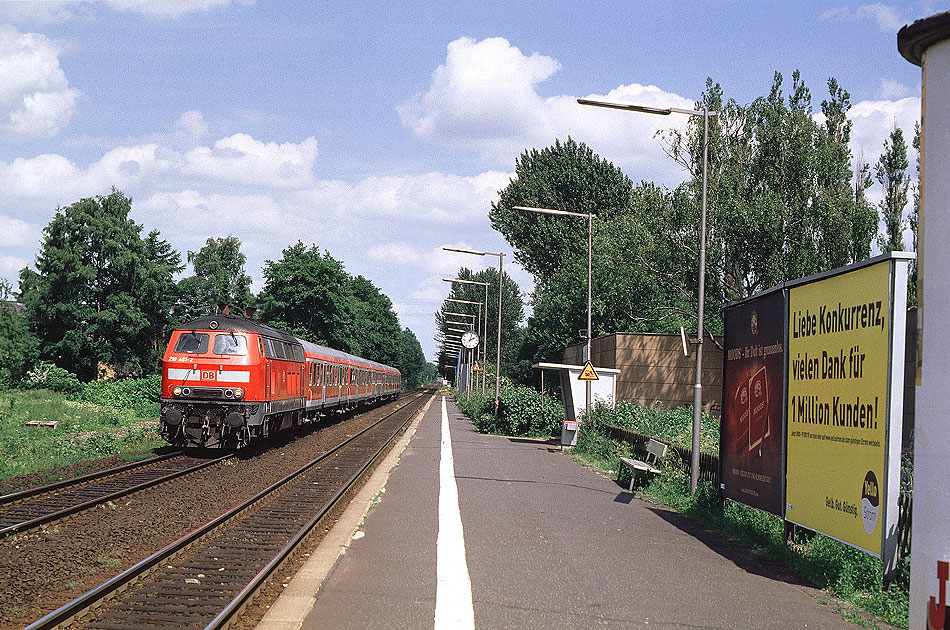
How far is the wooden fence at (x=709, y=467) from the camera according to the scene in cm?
764

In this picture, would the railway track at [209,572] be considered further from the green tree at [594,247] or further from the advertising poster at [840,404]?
the green tree at [594,247]

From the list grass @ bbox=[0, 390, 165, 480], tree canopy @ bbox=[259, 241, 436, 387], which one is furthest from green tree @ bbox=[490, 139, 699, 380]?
grass @ bbox=[0, 390, 165, 480]

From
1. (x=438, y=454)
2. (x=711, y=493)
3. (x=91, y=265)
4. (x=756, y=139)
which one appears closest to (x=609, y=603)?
(x=711, y=493)

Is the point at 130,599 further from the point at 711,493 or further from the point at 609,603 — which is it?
the point at 711,493

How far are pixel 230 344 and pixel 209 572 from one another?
12083 millimetres

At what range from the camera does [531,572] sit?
813 cm

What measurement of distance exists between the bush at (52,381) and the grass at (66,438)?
17892mm

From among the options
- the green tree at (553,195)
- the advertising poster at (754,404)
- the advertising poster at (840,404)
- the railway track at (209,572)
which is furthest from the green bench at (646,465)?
the green tree at (553,195)

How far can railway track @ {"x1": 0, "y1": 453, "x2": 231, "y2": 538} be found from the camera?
10352 millimetres

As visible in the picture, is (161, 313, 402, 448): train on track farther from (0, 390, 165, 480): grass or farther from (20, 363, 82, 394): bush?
(20, 363, 82, 394): bush

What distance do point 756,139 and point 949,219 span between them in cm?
3079

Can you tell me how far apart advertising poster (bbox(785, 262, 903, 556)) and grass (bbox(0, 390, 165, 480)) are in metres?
12.7

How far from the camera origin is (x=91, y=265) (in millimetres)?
58594

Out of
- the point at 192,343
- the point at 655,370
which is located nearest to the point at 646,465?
the point at 192,343
